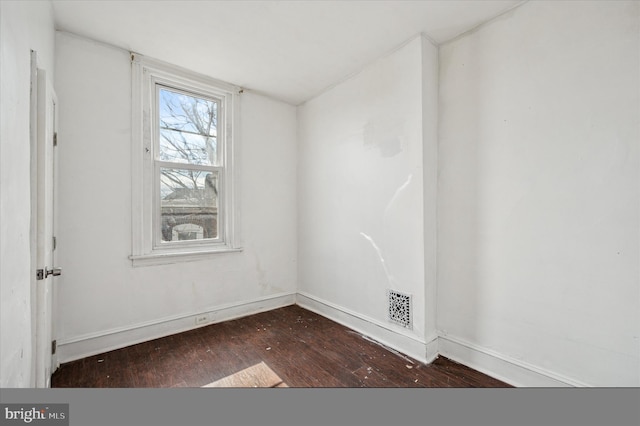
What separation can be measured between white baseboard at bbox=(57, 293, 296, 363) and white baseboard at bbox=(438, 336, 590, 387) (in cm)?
196

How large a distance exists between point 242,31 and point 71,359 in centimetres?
285

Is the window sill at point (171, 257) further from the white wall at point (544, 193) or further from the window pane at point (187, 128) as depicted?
the white wall at point (544, 193)

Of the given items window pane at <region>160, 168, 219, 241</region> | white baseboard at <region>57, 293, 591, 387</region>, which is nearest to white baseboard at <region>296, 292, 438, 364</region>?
white baseboard at <region>57, 293, 591, 387</region>

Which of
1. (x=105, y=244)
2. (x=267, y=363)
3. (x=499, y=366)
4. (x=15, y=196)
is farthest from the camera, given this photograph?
(x=105, y=244)

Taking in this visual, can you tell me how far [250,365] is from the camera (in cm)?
207

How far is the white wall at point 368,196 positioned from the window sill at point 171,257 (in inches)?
43.3

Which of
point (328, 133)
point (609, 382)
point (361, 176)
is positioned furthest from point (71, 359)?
point (609, 382)

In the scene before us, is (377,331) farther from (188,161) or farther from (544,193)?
(188,161)

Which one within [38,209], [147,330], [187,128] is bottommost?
[147,330]

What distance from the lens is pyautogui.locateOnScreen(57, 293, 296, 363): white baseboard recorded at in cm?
212

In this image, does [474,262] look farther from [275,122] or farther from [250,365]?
[275,122]

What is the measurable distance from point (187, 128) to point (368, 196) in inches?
76.9

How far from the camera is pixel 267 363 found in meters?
2.10
